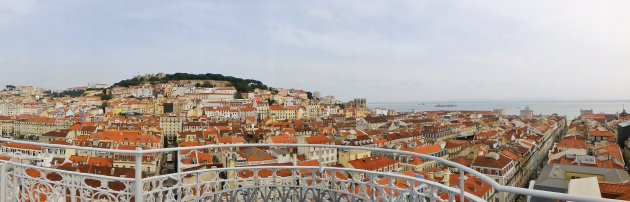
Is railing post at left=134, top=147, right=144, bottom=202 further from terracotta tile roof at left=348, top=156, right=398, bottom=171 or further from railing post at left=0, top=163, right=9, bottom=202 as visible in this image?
terracotta tile roof at left=348, top=156, right=398, bottom=171

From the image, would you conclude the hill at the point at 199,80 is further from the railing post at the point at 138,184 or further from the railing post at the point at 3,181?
the railing post at the point at 138,184

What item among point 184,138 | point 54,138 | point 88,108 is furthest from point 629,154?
point 88,108

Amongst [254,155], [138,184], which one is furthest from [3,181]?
[254,155]

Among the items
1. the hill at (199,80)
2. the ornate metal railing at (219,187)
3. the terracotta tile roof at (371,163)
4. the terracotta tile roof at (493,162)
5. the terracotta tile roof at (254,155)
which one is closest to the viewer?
the ornate metal railing at (219,187)

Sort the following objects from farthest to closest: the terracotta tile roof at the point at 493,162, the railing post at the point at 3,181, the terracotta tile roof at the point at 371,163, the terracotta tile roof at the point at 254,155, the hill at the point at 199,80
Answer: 1. the hill at the point at 199,80
2. the terracotta tile roof at the point at 493,162
3. the terracotta tile roof at the point at 371,163
4. the terracotta tile roof at the point at 254,155
5. the railing post at the point at 3,181

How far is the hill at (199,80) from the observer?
105000 millimetres

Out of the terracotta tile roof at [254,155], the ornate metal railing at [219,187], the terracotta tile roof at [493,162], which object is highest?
the ornate metal railing at [219,187]

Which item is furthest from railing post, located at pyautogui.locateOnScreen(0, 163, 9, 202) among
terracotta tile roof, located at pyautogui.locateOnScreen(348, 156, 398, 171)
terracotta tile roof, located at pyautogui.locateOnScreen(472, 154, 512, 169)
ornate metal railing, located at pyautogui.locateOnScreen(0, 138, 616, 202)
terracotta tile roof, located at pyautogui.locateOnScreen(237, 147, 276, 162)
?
terracotta tile roof, located at pyautogui.locateOnScreen(472, 154, 512, 169)

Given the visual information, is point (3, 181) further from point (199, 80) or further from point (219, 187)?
point (199, 80)

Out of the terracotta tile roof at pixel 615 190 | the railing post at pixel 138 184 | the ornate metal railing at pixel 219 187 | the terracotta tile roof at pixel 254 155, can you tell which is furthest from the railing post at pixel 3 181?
the terracotta tile roof at pixel 254 155

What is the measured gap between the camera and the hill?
105 metres

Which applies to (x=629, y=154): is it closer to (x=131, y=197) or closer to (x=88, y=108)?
(x=131, y=197)

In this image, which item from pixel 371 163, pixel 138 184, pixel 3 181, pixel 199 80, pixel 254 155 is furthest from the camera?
pixel 199 80

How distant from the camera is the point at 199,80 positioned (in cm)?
10738
